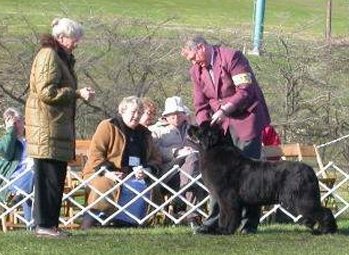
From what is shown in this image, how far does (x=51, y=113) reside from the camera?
25.1ft

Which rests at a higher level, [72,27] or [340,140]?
[72,27]

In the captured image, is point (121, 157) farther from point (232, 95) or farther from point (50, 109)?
point (50, 109)

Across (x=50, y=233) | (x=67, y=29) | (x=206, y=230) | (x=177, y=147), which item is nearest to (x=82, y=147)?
(x=177, y=147)

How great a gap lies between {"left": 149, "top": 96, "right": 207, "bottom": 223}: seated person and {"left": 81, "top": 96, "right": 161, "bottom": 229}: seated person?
0.33 meters

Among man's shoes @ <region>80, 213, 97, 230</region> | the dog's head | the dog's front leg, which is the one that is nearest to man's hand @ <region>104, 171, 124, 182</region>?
man's shoes @ <region>80, 213, 97, 230</region>

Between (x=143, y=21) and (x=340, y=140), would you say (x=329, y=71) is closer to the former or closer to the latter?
(x=340, y=140)

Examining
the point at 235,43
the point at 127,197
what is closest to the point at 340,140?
the point at 235,43

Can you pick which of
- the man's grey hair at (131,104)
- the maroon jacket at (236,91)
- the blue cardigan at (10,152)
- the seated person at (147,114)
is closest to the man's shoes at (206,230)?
the maroon jacket at (236,91)

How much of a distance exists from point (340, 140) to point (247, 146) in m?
6.02

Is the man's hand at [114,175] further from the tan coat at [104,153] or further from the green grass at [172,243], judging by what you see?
the green grass at [172,243]

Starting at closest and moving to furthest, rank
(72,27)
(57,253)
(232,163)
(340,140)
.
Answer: (57,253) < (72,27) < (232,163) < (340,140)

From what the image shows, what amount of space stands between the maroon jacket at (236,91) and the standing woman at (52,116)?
1.24 meters

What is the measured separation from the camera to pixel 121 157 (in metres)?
9.41

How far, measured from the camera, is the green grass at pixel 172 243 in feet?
23.8
